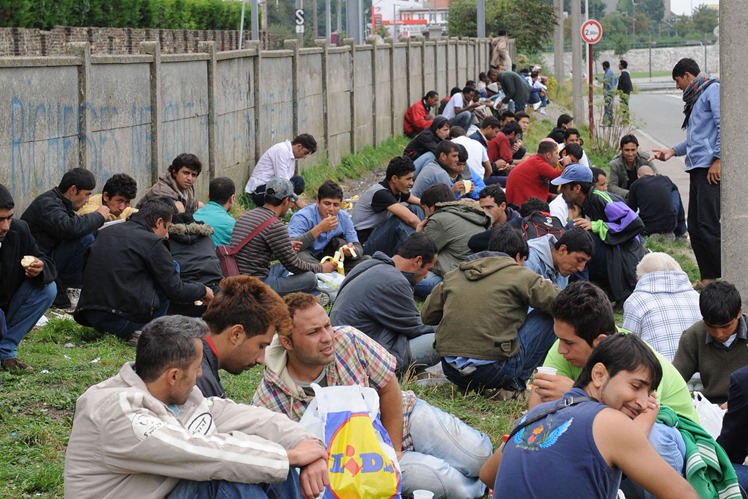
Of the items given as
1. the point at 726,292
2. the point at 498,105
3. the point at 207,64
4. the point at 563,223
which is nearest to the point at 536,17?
the point at 498,105

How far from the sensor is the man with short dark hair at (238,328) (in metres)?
5.23

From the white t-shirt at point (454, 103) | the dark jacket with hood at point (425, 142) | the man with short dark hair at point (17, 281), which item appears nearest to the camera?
the man with short dark hair at point (17, 281)

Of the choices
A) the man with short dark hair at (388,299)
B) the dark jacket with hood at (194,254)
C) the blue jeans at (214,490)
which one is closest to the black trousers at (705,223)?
the man with short dark hair at (388,299)

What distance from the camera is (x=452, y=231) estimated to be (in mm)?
10891

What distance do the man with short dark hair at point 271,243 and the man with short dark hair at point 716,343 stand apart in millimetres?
4237

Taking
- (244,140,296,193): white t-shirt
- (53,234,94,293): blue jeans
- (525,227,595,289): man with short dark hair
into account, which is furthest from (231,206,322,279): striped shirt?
(244,140,296,193): white t-shirt

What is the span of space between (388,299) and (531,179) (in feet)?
21.0

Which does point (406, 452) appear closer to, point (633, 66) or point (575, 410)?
point (575, 410)

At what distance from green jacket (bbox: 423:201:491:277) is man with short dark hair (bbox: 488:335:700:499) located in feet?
20.8

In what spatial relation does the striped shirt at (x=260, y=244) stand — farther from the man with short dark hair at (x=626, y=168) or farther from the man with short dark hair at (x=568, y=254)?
the man with short dark hair at (x=626, y=168)

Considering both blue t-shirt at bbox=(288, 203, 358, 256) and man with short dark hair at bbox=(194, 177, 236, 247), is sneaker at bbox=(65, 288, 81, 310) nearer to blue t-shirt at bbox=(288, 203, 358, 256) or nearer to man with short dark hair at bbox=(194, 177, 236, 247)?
man with short dark hair at bbox=(194, 177, 236, 247)

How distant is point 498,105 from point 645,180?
14.7 meters

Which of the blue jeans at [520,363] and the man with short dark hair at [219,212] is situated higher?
the man with short dark hair at [219,212]

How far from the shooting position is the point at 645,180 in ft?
43.4
